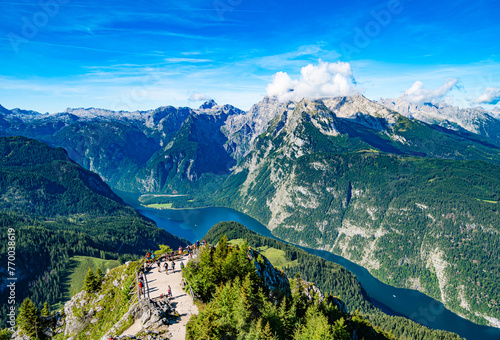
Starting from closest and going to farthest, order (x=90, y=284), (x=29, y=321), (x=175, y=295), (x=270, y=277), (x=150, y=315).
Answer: (x=150, y=315) < (x=175, y=295) < (x=29, y=321) < (x=270, y=277) < (x=90, y=284)

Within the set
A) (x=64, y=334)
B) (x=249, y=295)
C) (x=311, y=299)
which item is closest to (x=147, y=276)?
(x=64, y=334)

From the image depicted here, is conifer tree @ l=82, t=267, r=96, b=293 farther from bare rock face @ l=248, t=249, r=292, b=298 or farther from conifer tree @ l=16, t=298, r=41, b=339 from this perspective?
bare rock face @ l=248, t=249, r=292, b=298

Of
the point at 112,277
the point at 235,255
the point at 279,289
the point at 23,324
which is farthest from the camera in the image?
the point at 112,277

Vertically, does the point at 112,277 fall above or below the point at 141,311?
below

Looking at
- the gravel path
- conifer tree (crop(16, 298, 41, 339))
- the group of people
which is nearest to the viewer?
the gravel path

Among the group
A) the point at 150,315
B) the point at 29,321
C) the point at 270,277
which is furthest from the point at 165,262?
the point at 29,321

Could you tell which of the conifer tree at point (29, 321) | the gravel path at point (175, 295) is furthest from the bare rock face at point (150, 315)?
the conifer tree at point (29, 321)

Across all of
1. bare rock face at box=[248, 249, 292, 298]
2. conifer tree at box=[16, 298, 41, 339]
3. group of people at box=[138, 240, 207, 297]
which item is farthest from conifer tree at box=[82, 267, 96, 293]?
bare rock face at box=[248, 249, 292, 298]

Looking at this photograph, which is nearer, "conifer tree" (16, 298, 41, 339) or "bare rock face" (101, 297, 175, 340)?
"bare rock face" (101, 297, 175, 340)

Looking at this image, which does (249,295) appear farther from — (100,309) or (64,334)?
(64,334)

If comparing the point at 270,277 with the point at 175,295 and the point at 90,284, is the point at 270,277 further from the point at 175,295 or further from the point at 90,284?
the point at 90,284

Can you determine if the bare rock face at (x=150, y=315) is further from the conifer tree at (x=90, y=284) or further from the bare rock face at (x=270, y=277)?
the conifer tree at (x=90, y=284)
